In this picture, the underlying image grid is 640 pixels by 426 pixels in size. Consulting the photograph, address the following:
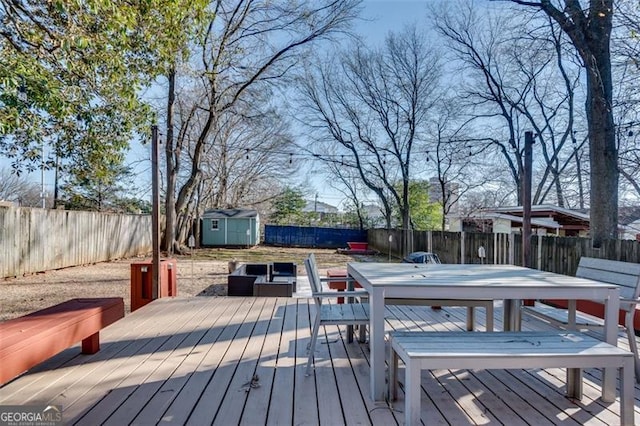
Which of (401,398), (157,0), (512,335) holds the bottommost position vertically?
(401,398)

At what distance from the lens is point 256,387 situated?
2.29 m

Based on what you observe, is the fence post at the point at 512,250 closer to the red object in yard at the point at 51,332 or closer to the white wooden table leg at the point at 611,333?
the white wooden table leg at the point at 611,333

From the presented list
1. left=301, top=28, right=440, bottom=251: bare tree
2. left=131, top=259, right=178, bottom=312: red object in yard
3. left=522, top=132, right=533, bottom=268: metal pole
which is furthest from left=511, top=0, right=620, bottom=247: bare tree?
left=301, top=28, right=440, bottom=251: bare tree

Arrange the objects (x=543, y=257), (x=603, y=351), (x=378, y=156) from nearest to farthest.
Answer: (x=603, y=351) < (x=543, y=257) < (x=378, y=156)

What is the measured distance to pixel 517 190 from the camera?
16.0 metres

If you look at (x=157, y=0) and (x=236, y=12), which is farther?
(x=236, y=12)

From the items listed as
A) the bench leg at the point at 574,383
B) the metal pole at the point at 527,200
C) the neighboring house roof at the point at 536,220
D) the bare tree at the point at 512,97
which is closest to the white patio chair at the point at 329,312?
the bench leg at the point at 574,383

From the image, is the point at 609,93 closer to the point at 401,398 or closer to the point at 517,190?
the point at 401,398

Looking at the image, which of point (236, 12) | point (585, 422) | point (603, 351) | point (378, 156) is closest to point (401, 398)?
point (585, 422)

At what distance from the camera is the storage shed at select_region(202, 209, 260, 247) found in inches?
758

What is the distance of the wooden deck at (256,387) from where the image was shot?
1.96 metres

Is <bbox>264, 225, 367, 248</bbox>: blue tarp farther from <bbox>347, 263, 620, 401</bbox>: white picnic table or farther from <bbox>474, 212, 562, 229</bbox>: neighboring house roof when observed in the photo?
<bbox>347, 263, 620, 401</bbox>: white picnic table

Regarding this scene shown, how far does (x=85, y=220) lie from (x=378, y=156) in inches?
459

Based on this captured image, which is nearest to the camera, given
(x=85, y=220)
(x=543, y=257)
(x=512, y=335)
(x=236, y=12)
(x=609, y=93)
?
(x=512, y=335)
